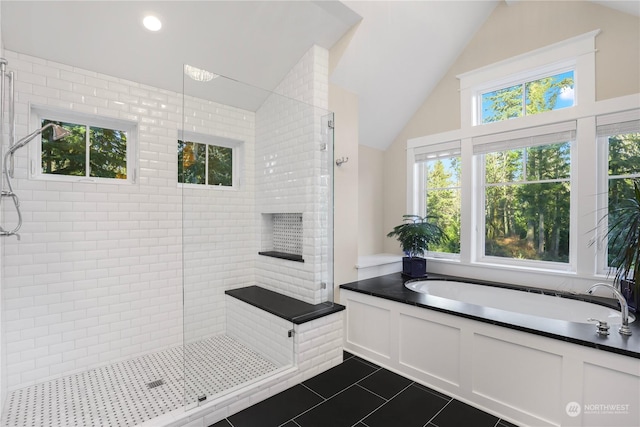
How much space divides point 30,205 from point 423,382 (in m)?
3.23

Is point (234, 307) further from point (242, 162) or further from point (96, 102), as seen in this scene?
point (96, 102)

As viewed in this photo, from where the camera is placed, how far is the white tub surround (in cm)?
158

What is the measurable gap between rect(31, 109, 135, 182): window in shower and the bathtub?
296 centimetres

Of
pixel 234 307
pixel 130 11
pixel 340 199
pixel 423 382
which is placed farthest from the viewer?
pixel 340 199

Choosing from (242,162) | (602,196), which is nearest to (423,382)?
(602,196)

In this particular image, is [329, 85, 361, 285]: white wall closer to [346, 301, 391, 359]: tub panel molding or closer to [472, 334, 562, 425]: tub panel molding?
[346, 301, 391, 359]: tub panel molding

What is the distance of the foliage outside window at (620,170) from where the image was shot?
8.05 ft

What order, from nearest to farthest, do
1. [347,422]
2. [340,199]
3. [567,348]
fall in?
[567,348]
[347,422]
[340,199]

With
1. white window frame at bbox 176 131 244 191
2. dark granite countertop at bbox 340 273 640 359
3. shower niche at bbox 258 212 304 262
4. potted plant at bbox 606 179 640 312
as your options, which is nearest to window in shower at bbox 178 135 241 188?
white window frame at bbox 176 131 244 191

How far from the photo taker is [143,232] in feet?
8.65

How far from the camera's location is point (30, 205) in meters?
2.15

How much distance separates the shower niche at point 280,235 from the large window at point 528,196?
2.20m

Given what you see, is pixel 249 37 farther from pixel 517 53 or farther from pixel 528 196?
pixel 528 196

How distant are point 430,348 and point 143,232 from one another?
2.61 meters
